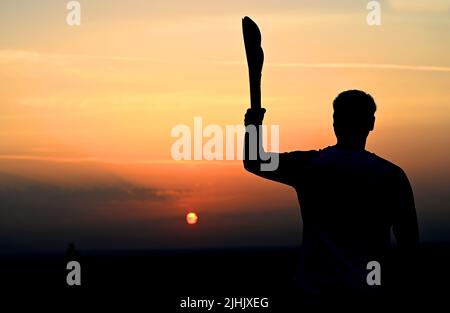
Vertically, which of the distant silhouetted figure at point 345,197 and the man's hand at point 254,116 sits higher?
the man's hand at point 254,116

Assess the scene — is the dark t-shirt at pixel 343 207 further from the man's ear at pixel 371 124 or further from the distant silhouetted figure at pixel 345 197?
the man's ear at pixel 371 124

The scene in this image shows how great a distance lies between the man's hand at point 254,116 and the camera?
5.66 meters

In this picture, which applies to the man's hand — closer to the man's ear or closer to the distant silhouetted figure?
the distant silhouetted figure

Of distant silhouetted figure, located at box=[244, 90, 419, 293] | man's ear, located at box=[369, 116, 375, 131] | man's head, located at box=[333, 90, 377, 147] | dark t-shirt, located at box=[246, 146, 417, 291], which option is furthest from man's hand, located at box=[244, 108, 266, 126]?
man's ear, located at box=[369, 116, 375, 131]

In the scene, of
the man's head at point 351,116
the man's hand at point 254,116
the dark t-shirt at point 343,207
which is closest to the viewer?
the dark t-shirt at point 343,207

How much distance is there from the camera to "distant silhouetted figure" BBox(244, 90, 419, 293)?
18.1 feet

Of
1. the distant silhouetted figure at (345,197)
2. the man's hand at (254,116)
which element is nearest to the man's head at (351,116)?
the distant silhouetted figure at (345,197)

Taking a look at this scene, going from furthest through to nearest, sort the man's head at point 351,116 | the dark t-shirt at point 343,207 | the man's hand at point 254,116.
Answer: the man's head at point 351,116
the man's hand at point 254,116
the dark t-shirt at point 343,207

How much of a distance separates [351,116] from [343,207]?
22.5 inches

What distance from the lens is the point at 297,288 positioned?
5.59 metres

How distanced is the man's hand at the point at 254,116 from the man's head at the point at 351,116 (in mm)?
486
